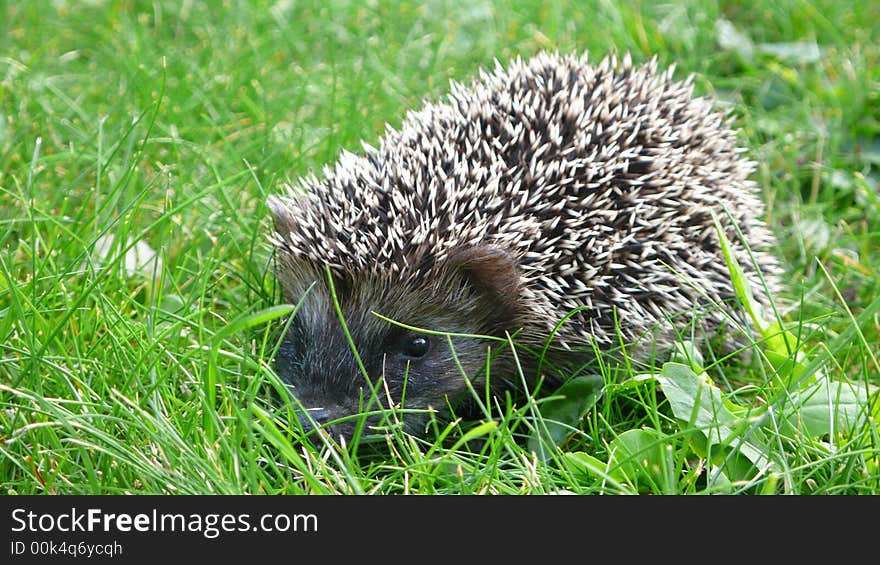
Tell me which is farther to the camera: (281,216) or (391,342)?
(281,216)

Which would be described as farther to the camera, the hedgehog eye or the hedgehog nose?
the hedgehog eye

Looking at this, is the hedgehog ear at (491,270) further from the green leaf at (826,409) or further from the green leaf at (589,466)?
Result: the green leaf at (826,409)

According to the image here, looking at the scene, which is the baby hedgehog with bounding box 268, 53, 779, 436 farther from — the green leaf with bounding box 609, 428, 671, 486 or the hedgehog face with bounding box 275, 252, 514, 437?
the green leaf with bounding box 609, 428, 671, 486

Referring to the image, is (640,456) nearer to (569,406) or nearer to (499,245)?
(569,406)

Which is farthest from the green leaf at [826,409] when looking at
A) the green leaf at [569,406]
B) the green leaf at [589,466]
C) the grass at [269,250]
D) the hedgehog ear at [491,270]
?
the hedgehog ear at [491,270]

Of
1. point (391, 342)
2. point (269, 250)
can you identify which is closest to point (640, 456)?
point (391, 342)

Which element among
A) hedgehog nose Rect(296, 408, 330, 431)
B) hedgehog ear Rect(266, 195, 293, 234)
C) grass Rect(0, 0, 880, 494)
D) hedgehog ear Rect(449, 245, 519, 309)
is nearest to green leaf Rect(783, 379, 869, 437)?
grass Rect(0, 0, 880, 494)
